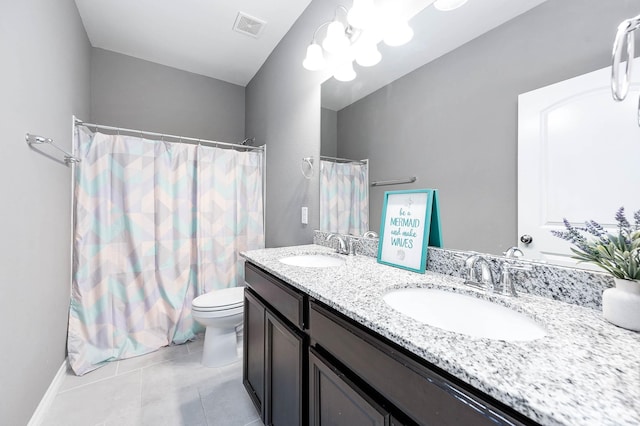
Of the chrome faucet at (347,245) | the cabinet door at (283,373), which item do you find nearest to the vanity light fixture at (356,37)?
the chrome faucet at (347,245)

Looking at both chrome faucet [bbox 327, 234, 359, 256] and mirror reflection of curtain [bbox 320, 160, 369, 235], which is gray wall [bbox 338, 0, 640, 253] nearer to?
mirror reflection of curtain [bbox 320, 160, 369, 235]

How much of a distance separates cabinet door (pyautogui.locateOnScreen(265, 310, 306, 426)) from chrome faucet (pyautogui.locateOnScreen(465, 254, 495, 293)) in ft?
2.03

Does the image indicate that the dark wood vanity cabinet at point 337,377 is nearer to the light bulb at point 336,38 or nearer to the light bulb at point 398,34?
the light bulb at point 398,34

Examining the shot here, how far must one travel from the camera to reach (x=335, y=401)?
0.74 metres

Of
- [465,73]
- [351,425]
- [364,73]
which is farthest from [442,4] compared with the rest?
[351,425]

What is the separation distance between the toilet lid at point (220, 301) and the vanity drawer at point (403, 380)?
121 cm

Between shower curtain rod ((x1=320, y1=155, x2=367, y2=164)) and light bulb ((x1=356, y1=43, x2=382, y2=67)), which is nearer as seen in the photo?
light bulb ((x1=356, y1=43, x2=382, y2=67))

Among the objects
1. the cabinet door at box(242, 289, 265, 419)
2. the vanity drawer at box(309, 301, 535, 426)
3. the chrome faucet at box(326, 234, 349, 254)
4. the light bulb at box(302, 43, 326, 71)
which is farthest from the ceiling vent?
the vanity drawer at box(309, 301, 535, 426)

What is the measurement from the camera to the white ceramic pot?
54 centimetres

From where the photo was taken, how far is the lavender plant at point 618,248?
22.2 inches

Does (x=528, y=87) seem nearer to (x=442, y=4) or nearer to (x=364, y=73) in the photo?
(x=442, y=4)

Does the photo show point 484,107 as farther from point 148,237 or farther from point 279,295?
point 148,237

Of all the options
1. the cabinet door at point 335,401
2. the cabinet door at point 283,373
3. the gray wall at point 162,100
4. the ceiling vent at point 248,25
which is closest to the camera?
the cabinet door at point 335,401

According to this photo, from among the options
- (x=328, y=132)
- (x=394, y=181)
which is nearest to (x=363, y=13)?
(x=328, y=132)
